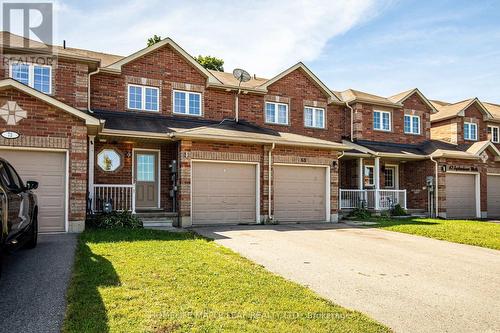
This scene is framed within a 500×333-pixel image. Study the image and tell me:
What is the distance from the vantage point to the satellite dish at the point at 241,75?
693 inches

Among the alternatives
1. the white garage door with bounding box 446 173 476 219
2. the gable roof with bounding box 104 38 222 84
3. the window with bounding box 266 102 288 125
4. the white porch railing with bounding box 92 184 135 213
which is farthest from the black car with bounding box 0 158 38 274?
the white garage door with bounding box 446 173 476 219

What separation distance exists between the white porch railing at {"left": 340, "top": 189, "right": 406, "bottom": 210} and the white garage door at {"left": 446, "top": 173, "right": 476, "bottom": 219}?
8.17ft

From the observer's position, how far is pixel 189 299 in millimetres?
5227

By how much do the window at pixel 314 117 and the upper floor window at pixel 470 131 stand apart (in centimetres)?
1015

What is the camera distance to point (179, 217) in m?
13.7

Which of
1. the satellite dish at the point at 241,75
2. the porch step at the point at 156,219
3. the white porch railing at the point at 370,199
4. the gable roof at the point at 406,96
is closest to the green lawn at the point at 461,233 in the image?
the white porch railing at the point at 370,199

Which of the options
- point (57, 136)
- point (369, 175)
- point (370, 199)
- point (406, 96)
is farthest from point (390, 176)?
point (57, 136)

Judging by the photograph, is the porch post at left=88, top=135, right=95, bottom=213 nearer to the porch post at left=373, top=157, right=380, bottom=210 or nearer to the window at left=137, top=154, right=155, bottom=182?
the window at left=137, top=154, right=155, bottom=182

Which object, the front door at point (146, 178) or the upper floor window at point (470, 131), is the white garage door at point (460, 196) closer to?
the upper floor window at point (470, 131)

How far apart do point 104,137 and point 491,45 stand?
46.5 feet

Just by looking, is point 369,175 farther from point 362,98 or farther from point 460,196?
point 460,196

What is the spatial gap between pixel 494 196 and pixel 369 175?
7.64 m

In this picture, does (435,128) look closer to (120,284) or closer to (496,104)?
(496,104)

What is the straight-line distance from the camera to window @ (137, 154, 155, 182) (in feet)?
A: 50.6
